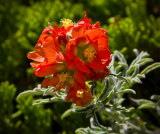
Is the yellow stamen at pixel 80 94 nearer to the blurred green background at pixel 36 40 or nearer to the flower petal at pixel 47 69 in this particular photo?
the flower petal at pixel 47 69

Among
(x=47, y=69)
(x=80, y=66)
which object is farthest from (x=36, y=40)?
(x=80, y=66)

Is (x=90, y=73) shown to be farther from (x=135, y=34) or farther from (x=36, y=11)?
(x=36, y=11)

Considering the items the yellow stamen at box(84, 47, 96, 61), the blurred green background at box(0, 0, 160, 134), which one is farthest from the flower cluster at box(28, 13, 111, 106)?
the blurred green background at box(0, 0, 160, 134)

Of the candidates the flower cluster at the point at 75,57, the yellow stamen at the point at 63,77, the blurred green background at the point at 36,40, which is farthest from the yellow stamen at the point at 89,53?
the blurred green background at the point at 36,40

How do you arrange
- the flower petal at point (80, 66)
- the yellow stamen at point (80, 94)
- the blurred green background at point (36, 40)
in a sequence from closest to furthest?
the flower petal at point (80, 66), the yellow stamen at point (80, 94), the blurred green background at point (36, 40)

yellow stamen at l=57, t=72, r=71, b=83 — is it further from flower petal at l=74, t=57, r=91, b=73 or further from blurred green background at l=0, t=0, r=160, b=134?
blurred green background at l=0, t=0, r=160, b=134

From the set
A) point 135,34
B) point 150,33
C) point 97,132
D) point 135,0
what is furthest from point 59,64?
point 135,0
